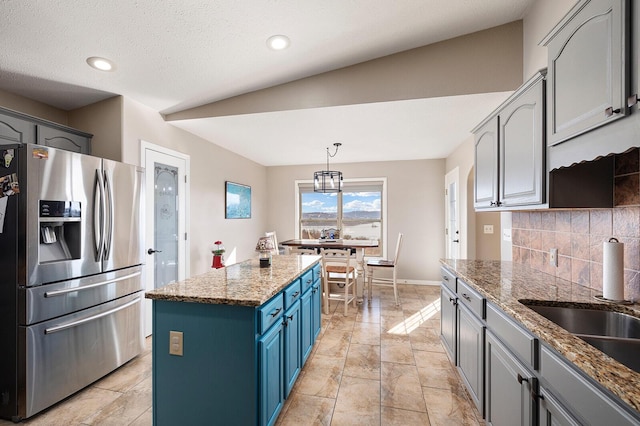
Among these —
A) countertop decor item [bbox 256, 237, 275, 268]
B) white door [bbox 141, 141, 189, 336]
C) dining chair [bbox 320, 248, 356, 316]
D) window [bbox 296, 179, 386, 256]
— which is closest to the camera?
countertop decor item [bbox 256, 237, 275, 268]

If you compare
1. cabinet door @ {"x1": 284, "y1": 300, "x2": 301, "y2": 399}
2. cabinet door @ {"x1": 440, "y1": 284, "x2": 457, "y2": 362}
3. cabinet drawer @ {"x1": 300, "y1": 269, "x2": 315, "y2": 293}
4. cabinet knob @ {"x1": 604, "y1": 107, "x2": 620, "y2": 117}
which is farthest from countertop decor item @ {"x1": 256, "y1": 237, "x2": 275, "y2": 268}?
cabinet knob @ {"x1": 604, "y1": 107, "x2": 620, "y2": 117}

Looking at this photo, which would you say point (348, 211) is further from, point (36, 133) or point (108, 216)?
point (36, 133)

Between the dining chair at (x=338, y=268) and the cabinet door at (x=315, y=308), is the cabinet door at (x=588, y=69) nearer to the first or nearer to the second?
the cabinet door at (x=315, y=308)

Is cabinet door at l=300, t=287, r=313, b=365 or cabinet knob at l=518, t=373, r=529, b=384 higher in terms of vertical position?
cabinet knob at l=518, t=373, r=529, b=384

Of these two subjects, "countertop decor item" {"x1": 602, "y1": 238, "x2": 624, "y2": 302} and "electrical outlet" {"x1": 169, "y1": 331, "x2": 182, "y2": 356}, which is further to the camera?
"electrical outlet" {"x1": 169, "y1": 331, "x2": 182, "y2": 356}

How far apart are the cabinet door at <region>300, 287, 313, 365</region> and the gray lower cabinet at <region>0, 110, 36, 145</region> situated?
8.04 ft

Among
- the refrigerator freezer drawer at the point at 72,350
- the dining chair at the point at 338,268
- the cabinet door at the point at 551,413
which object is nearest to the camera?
the cabinet door at the point at 551,413

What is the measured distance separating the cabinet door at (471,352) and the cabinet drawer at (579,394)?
642 mm

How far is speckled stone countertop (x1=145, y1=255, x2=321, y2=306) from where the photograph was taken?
5.02 feet

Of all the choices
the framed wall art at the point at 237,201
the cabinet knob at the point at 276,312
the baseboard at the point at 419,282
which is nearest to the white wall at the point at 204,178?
the framed wall art at the point at 237,201

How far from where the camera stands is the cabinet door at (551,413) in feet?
3.19

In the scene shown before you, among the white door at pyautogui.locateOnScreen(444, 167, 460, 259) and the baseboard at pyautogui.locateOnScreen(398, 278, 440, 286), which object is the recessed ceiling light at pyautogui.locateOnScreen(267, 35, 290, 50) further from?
the baseboard at pyautogui.locateOnScreen(398, 278, 440, 286)

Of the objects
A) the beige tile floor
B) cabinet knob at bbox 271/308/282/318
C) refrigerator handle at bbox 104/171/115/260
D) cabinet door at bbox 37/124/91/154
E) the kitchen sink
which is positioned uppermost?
cabinet door at bbox 37/124/91/154

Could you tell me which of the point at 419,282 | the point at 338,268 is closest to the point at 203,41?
the point at 338,268
